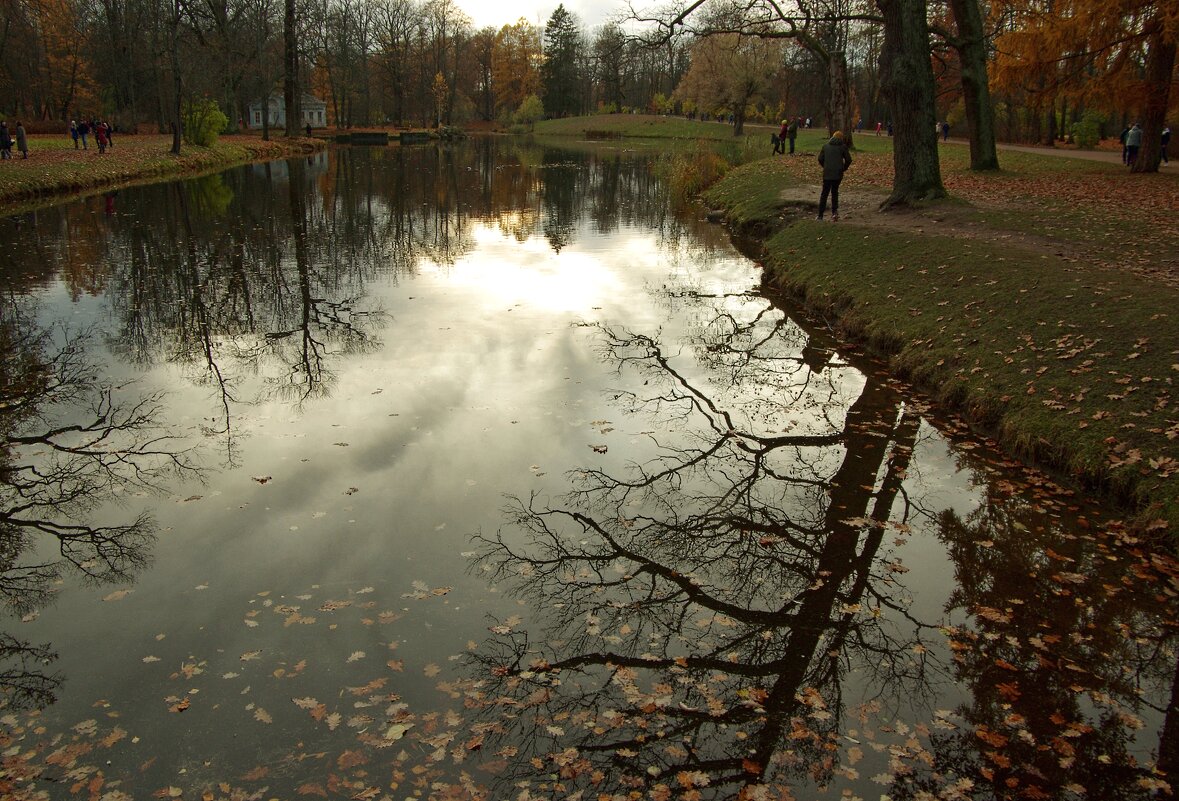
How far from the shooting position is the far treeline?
22.8 meters

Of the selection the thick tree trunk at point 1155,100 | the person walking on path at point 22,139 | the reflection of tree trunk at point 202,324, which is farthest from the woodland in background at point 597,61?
the reflection of tree trunk at point 202,324

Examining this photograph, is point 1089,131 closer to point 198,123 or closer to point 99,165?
point 99,165

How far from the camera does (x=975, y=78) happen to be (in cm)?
2439

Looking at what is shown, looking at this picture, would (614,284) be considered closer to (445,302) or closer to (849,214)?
(445,302)

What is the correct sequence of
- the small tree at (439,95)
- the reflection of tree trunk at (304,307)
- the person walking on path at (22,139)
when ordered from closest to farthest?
the reflection of tree trunk at (304,307), the person walking on path at (22,139), the small tree at (439,95)

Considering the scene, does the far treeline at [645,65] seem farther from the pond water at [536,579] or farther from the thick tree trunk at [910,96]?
the pond water at [536,579]

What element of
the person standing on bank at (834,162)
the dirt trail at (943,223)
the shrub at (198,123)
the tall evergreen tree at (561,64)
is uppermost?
the tall evergreen tree at (561,64)

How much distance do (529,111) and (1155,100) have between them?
3534 inches

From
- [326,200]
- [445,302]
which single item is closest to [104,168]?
[326,200]

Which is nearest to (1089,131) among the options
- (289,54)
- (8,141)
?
(289,54)

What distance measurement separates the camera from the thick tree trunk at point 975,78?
23812mm

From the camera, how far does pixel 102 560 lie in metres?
6.13

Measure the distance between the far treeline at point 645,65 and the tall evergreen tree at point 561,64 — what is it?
0.25m

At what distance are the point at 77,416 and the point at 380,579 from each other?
5.08m
